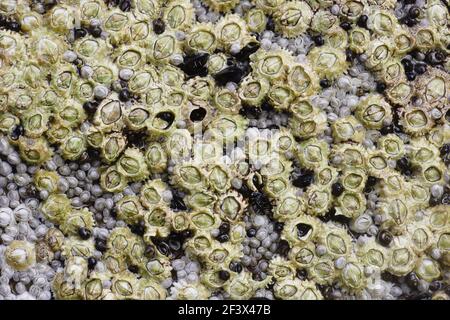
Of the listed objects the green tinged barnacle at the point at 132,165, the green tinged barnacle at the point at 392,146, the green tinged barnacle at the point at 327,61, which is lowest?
the green tinged barnacle at the point at 132,165

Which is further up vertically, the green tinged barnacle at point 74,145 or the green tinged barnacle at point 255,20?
the green tinged barnacle at point 255,20

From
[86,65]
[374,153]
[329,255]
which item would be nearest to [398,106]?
[374,153]

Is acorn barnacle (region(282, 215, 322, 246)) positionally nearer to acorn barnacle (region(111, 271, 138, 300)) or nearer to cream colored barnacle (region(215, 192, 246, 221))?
cream colored barnacle (region(215, 192, 246, 221))

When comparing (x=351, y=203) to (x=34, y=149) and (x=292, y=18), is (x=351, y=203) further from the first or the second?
(x=34, y=149)

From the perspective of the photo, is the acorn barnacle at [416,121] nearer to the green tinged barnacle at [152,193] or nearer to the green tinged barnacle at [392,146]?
the green tinged barnacle at [392,146]

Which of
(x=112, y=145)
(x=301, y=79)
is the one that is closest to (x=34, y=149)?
(x=112, y=145)

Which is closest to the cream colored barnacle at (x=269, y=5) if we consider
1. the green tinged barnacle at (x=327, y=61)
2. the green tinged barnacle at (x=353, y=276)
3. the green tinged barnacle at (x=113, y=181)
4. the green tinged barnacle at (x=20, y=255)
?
the green tinged barnacle at (x=327, y=61)

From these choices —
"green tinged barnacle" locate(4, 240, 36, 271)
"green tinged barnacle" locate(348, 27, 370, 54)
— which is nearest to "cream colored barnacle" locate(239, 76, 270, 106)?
"green tinged barnacle" locate(348, 27, 370, 54)
